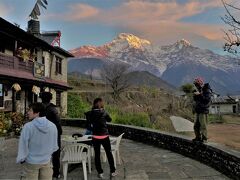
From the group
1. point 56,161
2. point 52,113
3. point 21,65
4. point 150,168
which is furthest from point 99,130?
point 21,65

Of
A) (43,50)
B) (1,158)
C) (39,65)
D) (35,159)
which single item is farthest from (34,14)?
(35,159)

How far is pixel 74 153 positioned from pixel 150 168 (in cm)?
224

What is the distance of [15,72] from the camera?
2059 centimetres

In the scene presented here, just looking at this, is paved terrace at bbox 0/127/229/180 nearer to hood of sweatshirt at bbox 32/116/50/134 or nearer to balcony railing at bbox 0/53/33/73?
hood of sweatshirt at bbox 32/116/50/134

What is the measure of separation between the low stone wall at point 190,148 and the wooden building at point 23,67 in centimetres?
695

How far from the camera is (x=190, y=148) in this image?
10312mm

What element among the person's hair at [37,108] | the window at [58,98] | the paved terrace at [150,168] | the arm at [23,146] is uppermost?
the window at [58,98]

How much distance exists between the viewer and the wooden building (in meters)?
19.7

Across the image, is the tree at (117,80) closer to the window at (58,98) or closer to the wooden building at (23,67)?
the window at (58,98)

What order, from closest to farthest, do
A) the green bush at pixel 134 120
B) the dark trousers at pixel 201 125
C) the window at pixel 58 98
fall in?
the dark trousers at pixel 201 125 → the green bush at pixel 134 120 → the window at pixel 58 98

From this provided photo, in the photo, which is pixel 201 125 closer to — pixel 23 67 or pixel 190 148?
pixel 190 148

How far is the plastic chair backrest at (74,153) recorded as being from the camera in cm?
775

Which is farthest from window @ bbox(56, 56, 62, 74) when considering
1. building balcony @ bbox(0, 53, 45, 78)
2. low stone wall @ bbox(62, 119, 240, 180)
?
low stone wall @ bbox(62, 119, 240, 180)

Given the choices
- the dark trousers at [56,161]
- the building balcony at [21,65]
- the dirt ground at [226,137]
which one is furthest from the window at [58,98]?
the dark trousers at [56,161]
